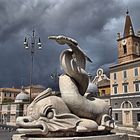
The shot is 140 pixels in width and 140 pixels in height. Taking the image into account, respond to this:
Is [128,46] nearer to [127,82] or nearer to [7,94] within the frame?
[127,82]

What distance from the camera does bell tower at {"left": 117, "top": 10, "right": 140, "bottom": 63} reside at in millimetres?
46344

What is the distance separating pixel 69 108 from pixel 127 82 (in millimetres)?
33796

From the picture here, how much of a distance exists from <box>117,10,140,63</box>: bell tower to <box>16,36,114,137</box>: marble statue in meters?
36.5

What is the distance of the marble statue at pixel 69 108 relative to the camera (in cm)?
896

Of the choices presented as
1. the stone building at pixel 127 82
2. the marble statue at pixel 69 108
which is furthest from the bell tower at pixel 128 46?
the marble statue at pixel 69 108

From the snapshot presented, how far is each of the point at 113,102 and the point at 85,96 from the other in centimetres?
3517

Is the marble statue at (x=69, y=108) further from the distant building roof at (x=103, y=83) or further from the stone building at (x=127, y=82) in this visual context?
the distant building roof at (x=103, y=83)

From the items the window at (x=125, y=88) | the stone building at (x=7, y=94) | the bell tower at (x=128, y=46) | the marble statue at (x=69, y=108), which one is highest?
the bell tower at (x=128, y=46)

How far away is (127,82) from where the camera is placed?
139 feet

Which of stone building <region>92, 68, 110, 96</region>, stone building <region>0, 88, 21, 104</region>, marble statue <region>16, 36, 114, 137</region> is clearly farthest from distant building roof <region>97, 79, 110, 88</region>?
marble statue <region>16, 36, 114, 137</region>

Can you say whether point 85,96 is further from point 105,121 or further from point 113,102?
point 113,102

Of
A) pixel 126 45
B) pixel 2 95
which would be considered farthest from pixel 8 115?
pixel 126 45

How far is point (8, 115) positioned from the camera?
5806 cm

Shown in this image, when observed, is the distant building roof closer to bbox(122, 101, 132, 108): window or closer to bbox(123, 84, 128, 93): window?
bbox(123, 84, 128, 93): window
